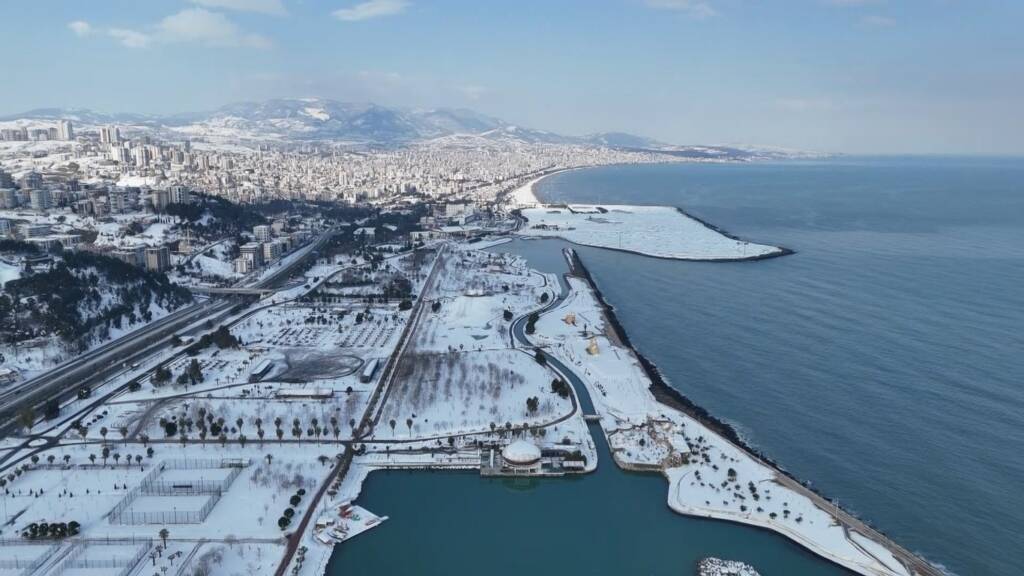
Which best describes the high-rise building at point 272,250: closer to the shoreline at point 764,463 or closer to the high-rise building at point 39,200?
the high-rise building at point 39,200

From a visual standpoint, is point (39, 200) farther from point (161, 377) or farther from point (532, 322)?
point (532, 322)

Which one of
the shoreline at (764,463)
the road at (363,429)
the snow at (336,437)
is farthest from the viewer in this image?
the snow at (336,437)

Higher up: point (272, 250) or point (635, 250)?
point (635, 250)

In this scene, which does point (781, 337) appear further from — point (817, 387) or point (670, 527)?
point (670, 527)

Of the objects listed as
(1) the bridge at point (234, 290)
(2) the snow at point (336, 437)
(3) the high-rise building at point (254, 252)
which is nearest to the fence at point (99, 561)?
(2) the snow at point (336, 437)

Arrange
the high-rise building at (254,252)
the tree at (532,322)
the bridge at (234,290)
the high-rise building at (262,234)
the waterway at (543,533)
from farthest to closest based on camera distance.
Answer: the high-rise building at (262,234), the high-rise building at (254,252), the bridge at (234,290), the tree at (532,322), the waterway at (543,533)

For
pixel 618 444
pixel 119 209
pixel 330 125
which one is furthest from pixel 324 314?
pixel 330 125


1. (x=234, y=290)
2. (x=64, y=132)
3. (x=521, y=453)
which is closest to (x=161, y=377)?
(x=521, y=453)
